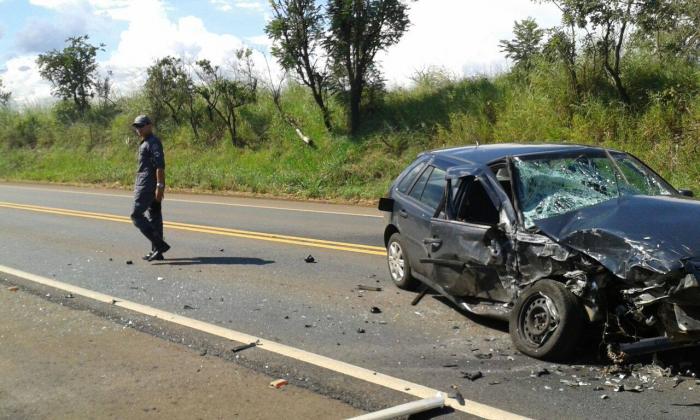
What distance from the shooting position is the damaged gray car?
4523 mm

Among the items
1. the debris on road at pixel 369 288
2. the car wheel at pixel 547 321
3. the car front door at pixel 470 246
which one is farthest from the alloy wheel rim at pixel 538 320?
the debris on road at pixel 369 288

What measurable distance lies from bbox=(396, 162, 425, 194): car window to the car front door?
113 centimetres

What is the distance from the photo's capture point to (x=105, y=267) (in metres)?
9.59

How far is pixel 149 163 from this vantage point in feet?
31.6

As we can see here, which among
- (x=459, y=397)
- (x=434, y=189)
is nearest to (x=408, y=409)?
(x=459, y=397)

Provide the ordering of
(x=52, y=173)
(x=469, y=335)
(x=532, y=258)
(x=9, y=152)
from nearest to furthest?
(x=532, y=258), (x=469, y=335), (x=52, y=173), (x=9, y=152)

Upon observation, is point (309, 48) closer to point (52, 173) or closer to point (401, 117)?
point (401, 117)

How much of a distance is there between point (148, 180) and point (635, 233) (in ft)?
22.6

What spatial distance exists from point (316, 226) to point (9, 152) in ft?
105

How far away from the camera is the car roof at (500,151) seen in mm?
6430

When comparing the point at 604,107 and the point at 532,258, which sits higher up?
the point at 604,107

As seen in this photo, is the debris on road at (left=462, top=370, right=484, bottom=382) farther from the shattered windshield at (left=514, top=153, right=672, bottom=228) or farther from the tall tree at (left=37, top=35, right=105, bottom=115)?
the tall tree at (left=37, top=35, right=105, bottom=115)

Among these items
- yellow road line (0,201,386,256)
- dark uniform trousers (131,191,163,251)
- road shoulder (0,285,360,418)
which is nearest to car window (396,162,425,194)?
yellow road line (0,201,386,256)

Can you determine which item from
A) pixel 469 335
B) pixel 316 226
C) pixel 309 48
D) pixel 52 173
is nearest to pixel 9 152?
pixel 52 173
